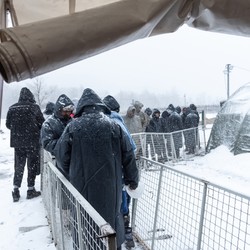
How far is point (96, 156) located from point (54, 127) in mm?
1786

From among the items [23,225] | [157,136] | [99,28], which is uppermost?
[99,28]

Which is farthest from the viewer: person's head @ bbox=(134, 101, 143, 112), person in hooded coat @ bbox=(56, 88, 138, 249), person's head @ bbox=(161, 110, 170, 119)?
person's head @ bbox=(161, 110, 170, 119)

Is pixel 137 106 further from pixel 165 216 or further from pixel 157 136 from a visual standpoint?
pixel 165 216

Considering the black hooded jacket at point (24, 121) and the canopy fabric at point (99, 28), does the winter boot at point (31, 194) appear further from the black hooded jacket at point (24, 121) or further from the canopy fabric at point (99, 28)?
the canopy fabric at point (99, 28)

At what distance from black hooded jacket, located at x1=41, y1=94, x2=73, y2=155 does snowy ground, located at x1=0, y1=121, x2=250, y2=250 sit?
4.19 feet

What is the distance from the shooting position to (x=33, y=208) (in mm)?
6203

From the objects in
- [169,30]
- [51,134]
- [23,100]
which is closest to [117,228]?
[51,134]

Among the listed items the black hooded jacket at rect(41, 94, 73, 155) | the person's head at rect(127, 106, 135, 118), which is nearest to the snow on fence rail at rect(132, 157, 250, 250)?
the black hooded jacket at rect(41, 94, 73, 155)

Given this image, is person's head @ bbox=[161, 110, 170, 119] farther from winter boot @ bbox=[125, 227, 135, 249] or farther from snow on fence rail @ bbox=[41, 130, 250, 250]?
winter boot @ bbox=[125, 227, 135, 249]

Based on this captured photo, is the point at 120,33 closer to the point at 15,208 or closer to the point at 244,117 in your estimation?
the point at 15,208

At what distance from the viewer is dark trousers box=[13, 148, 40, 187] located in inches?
265

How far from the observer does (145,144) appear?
10141 millimetres

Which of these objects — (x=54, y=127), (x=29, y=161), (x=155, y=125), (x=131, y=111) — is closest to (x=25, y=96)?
(x=29, y=161)

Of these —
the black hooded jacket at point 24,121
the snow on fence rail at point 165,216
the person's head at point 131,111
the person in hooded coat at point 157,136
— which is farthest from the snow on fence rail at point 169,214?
the person in hooded coat at point 157,136
